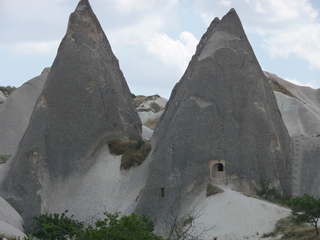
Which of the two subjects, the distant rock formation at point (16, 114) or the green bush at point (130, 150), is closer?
the green bush at point (130, 150)

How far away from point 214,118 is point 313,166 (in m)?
6.72

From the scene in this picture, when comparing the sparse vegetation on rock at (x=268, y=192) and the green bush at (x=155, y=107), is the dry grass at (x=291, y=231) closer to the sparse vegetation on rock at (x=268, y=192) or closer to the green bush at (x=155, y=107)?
the sparse vegetation on rock at (x=268, y=192)

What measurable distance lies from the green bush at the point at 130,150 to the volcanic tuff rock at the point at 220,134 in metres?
0.86

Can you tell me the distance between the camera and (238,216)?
1229 inches

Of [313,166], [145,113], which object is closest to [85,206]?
[313,166]

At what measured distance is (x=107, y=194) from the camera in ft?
127

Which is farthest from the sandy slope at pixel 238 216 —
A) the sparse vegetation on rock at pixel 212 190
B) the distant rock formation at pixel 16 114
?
the distant rock formation at pixel 16 114

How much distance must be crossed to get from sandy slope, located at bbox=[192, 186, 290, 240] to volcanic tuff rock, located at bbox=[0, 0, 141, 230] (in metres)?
10.8

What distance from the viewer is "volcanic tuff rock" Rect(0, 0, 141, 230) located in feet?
128

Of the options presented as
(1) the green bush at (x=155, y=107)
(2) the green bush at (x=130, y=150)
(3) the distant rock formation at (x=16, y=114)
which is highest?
(1) the green bush at (x=155, y=107)

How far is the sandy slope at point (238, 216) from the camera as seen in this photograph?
30047mm

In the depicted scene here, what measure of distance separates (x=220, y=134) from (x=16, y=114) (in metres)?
28.5

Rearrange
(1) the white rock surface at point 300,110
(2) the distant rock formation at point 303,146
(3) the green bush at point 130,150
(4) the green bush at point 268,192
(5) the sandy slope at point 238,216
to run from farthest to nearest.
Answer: (1) the white rock surface at point 300,110 → (3) the green bush at point 130,150 → (2) the distant rock formation at point 303,146 → (4) the green bush at point 268,192 → (5) the sandy slope at point 238,216

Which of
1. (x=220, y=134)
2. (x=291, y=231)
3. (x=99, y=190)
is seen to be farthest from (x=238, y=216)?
(x=99, y=190)
